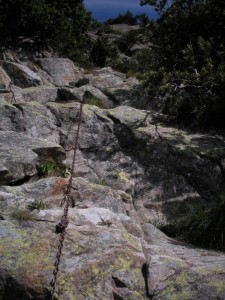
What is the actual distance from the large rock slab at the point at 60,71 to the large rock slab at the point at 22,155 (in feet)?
31.3

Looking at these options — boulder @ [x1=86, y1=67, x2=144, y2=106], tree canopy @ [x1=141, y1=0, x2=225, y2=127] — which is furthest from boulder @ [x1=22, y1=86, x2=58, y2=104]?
tree canopy @ [x1=141, y1=0, x2=225, y2=127]

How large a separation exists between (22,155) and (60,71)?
11.4 m

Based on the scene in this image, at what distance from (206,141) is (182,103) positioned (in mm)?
1892

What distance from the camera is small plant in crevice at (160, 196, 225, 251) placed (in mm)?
8445

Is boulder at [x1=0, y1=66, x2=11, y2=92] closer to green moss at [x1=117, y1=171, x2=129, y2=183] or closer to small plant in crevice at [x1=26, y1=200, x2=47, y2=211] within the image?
green moss at [x1=117, y1=171, x2=129, y2=183]

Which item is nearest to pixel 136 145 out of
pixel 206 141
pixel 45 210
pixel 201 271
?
pixel 206 141

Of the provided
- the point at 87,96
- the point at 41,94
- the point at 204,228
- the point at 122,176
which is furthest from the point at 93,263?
the point at 87,96

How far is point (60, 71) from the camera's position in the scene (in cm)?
2052

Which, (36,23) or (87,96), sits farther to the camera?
(36,23)

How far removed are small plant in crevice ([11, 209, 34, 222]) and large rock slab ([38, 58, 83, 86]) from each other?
1338cm

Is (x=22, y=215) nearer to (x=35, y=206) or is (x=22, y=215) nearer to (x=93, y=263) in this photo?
(x=35, y=206)

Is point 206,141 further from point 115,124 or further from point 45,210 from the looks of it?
point 45,210

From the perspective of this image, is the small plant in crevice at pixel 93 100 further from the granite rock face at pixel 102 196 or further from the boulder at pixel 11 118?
the boulder at pixel 11 118

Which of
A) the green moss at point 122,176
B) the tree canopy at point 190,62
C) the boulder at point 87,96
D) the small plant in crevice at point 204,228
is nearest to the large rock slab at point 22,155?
the green moss at point 122,176
